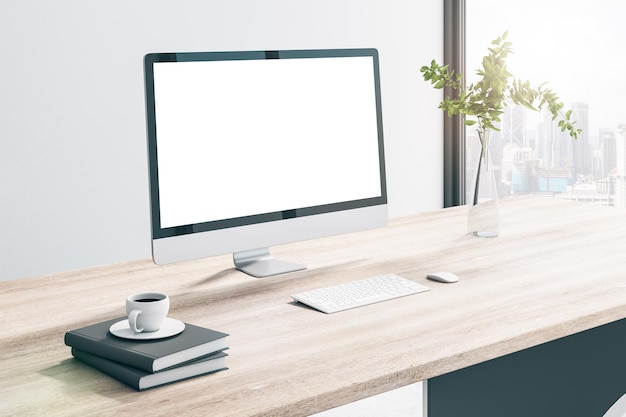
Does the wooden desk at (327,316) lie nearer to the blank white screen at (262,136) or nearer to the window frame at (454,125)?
the blank white screen at (262,136)

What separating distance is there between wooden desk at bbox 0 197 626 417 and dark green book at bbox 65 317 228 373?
0.03 metres

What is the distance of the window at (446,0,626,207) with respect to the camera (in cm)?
344

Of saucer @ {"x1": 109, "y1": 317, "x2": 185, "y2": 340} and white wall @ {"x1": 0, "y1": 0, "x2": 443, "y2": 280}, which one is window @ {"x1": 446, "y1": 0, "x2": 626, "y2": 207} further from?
saucer @ {"x1": 109, "y1": 317, "x2": 185, "y2": 340}

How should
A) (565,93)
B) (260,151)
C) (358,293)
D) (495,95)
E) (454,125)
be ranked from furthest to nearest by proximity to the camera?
(454,125)
(565,93)
(495,95)
(260,151)
(358,293)

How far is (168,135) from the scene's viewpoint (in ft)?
5.24

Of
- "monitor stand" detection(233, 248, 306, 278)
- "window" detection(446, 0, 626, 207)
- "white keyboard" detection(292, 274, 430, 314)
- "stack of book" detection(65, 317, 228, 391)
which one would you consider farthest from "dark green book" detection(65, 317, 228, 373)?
"window" detection(446, 0, 626, 207)

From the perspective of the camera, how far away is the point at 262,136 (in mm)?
1729

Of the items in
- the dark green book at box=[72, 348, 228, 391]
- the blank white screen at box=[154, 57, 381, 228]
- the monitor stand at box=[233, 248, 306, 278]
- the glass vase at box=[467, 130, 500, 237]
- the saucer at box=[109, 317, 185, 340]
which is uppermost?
the blank white screen at box=[154, 57, 381, 228]

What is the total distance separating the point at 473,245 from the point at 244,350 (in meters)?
0.87

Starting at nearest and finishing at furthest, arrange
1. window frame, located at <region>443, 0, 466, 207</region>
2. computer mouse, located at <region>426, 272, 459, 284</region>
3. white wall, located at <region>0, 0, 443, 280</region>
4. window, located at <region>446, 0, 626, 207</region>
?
computer mouse, located at <region>426, 272, 459, 284</region>
white wall, located at <region>0, 0, 443, 280</region>
window, located at <region>446, 0, 626, 207</region>
window frame, located at <region>443, 0, 466, 207</region>

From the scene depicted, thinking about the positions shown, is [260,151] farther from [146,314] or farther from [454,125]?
[454,125]

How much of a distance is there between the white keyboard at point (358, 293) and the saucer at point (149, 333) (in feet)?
1.06

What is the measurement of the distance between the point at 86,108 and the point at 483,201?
5.67ft

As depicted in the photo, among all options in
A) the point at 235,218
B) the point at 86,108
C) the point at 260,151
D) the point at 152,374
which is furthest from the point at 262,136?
the point at 86,108
